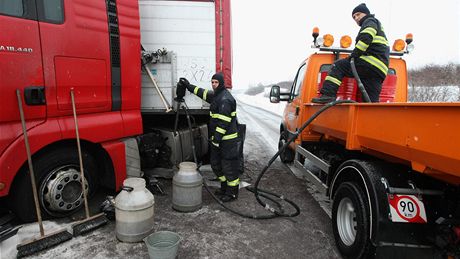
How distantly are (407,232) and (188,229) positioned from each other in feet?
7.20

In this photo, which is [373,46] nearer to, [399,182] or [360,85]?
[360,85]

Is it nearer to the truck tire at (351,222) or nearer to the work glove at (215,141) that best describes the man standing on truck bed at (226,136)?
the work glove at (215,141)

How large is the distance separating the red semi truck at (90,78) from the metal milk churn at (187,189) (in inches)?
27.3

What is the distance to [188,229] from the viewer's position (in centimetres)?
359

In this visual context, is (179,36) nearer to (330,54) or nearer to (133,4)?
(133,4)

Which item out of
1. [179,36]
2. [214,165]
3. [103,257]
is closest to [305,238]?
[214,165]

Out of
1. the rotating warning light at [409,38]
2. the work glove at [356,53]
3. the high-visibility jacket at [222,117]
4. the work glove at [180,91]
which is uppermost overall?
the rotating warning light at [409,38]

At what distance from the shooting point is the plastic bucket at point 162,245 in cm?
269

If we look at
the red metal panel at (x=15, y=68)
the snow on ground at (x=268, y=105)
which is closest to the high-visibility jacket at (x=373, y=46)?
the red metal panel at (x=15, y=68)

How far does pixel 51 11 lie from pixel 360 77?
12.4 feet

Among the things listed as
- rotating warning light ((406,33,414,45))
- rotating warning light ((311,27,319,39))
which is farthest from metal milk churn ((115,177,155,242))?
rotating warning light ((406,33,414,45))

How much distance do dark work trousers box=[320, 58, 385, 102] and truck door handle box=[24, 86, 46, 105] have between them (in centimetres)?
333

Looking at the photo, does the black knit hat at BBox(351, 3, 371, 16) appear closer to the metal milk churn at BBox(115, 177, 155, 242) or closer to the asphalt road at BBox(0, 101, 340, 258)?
the asphalt road at BBox(0, 101, 340, 258)

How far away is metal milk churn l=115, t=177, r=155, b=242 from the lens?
3.21m
